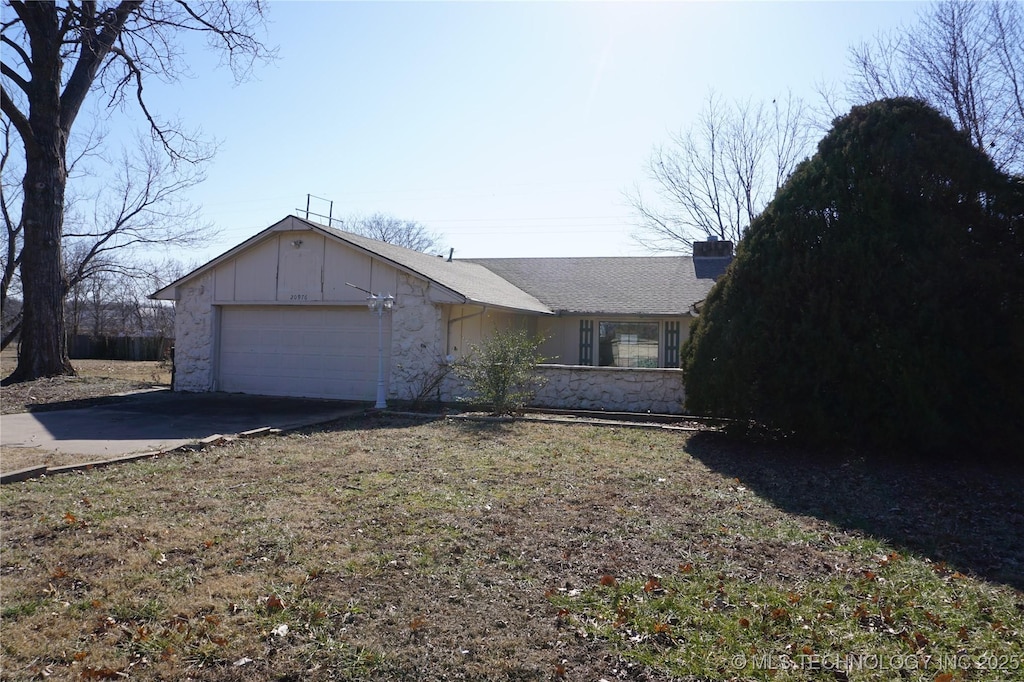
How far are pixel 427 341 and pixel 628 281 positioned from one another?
8.39m

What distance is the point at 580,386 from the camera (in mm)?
13789

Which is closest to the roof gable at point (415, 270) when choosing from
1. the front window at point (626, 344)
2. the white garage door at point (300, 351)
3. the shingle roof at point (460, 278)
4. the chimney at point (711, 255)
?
the shingle roof at point (460, 278)

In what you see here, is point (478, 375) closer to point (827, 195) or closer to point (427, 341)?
point (427, 341)

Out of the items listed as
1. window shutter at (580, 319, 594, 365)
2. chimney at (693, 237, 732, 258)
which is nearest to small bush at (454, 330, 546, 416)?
window shutter at (580, 319, 594, 365)

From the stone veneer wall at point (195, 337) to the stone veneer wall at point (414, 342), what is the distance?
4.99 m

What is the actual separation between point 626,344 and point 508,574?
48.9ft

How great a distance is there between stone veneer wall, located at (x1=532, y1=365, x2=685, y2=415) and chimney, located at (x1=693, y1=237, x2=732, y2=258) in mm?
10432

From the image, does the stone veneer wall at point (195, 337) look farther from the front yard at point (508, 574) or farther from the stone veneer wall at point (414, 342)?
the front yard at point (508, 574)

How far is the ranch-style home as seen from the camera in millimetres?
14047

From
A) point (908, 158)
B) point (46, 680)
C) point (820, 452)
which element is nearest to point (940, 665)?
point (46, 680)

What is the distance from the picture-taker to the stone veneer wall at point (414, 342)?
14.3 meters

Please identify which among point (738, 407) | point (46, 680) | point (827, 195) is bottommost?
point (46, 680)

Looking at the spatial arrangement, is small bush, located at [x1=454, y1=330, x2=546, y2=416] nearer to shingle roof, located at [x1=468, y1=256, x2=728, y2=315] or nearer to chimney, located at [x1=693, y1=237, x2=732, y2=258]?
shingle roof, located at [x1=468, y1=256, x2=728, y2=315]

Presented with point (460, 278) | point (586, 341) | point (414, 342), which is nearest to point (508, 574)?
point (414, 342)
